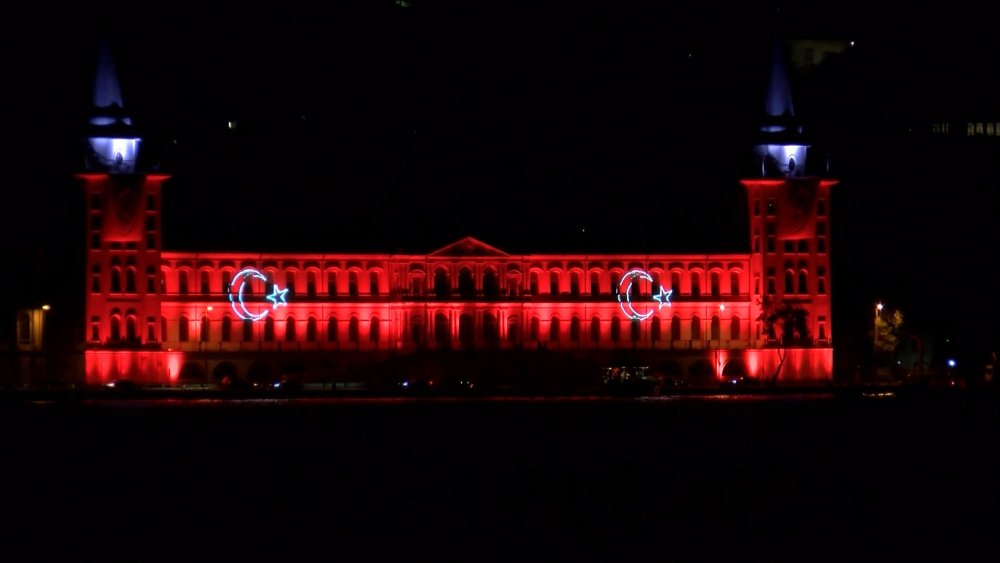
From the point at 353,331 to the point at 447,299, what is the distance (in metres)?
6.76

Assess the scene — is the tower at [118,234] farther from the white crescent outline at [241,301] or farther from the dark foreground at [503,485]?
the dark foreground at [503,485]

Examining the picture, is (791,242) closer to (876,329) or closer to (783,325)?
(783,325)

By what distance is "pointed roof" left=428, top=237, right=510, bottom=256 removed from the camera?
135625 mm

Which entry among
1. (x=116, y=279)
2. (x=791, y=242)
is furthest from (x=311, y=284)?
(x=791, y=242)

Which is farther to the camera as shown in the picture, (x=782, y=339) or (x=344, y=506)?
(x=782, y=339)

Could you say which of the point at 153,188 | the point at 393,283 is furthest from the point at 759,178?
the point at 153,188

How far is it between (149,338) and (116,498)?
7663cm

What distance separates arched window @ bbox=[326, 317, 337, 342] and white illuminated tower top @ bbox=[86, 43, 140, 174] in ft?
54.5

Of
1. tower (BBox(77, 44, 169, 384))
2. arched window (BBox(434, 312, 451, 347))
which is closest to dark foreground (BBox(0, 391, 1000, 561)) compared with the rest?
tower (BBox(77, 44, 169, 384))

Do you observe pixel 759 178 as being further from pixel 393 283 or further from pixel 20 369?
pixel 20 369

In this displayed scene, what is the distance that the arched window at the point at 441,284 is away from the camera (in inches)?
5374

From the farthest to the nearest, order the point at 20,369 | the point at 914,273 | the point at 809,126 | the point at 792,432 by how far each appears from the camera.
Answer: the point at 809,126, the point at 914,273, the point at 20,369, the point at 792,432

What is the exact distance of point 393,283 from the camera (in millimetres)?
136000

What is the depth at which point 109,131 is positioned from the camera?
133m
